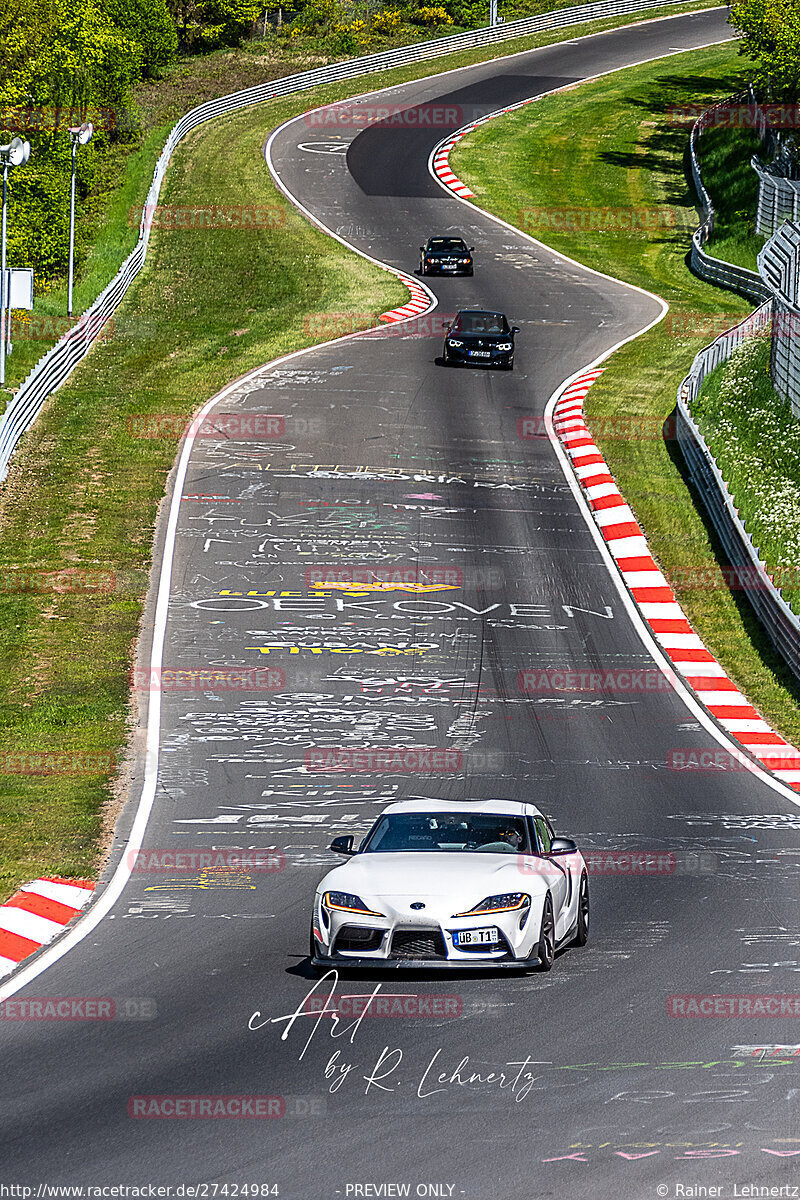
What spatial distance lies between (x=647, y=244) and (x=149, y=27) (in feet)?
151

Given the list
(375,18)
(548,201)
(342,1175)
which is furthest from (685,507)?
(375,18)

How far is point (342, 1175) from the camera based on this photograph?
793 centimetres

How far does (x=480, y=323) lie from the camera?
4309 cm

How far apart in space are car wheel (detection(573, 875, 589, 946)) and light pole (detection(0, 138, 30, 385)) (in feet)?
83.0

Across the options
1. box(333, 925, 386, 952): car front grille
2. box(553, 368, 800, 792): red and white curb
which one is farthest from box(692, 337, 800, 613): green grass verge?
box(333, 925, 386, 952): car front grille

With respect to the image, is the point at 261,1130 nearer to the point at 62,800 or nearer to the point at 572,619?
the point at 62,800
